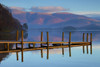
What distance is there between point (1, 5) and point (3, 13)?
12.5 ft

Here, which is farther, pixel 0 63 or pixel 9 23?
pixel 9 23

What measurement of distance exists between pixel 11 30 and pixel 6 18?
18.9 ft

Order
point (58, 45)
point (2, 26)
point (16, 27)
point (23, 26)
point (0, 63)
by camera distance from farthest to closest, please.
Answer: point (23, 26) < point (16, 27) < point (2, 26) < point (58, 45) < point (0, 63)

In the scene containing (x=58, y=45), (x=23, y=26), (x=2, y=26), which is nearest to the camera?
(x=58, y=45)

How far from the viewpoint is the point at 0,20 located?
3797 inches

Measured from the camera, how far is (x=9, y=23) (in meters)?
104

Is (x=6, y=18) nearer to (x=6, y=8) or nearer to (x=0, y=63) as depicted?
(x=6, y=8)

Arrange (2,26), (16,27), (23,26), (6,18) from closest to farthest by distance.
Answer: (2,26)
(6,18)
(16,27)
(23,26)

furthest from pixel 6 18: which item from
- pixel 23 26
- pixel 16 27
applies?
pixel 23 26

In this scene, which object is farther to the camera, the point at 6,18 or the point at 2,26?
the point at 6,18

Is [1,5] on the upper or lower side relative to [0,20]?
upper

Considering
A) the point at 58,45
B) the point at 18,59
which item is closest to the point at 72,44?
the point at 58,45

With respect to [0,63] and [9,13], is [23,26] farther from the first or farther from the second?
[0,63]

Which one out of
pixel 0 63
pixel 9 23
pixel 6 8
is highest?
pixel 6 8
